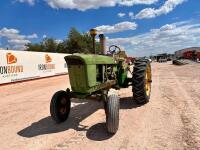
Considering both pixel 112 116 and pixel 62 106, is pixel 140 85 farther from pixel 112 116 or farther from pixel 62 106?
pixel 112 116

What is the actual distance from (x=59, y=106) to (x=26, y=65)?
585 inches

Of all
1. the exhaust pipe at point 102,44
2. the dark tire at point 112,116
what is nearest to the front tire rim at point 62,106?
the dark tire at point 112,116

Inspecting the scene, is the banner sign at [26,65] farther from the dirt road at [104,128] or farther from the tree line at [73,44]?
the tree line at [73,44]

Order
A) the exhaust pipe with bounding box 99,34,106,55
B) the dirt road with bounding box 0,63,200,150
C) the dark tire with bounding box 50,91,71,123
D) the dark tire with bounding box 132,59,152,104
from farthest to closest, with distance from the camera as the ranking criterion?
1. the exhaust pipe with bounding box 99,34,106,55
2. the dark tire with bounding box 132,59,152,104
3. the dark tire with bounding box 50,91,71,123
4. the dirt road with bounding box 0,63,200,150

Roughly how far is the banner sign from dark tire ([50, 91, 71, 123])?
1191cm

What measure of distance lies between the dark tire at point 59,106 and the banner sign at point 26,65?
1191 cm

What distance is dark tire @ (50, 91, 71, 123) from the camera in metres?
6.98

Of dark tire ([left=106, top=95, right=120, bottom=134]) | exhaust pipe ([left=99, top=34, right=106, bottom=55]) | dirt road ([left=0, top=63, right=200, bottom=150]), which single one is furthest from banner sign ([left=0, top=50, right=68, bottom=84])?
dark tire ([left=106, top=95, right=120, bottom=134])

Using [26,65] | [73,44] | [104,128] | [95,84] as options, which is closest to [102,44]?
[95,84]

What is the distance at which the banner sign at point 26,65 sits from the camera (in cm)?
1852

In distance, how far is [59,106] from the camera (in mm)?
7145

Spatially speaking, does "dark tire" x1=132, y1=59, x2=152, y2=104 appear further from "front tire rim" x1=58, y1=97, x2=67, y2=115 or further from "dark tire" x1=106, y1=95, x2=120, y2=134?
"dark tire" x1=106, y1=95, x2=120, y2=134

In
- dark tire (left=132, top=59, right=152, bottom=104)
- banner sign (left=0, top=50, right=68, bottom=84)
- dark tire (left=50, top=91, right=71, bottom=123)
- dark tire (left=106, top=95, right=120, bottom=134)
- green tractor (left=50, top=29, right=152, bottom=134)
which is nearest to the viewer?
dark tire (left=106, top=95, right=120, bottom=134)

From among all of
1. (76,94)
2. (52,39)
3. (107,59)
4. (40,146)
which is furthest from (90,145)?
(52,39)
